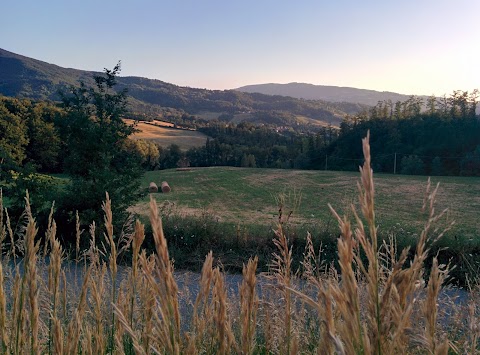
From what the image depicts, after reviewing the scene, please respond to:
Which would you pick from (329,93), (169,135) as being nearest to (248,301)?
(169,135)

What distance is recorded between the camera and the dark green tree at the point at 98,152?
421 inches

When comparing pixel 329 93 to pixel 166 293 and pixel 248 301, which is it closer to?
pixel 248 301

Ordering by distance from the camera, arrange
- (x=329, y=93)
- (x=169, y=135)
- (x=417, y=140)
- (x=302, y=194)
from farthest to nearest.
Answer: (x=329, y=93) → (x=169, y=135) → (x=417, y=140) → (x=302, y=194)

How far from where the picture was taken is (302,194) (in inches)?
1220

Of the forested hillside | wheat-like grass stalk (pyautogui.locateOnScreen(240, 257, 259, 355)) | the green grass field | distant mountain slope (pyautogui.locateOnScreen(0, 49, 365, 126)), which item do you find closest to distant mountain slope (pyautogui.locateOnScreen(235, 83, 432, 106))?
distant mountain slope (pyautogui.locateOnScreen(0, 49, 365, 126))

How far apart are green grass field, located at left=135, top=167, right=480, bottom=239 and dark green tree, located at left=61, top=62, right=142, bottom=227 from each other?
6443 millimetres

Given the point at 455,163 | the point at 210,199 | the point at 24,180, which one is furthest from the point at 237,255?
the point at 455,163

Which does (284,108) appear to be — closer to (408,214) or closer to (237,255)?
(408,214)

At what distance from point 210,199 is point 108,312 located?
91.6 feet

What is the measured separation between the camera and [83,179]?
37.4ft

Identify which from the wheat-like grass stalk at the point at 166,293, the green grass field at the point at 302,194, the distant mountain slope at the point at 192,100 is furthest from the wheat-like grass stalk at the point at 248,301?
the distant mountain slope at the point at 192,100

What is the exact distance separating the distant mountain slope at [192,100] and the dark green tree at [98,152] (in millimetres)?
85718

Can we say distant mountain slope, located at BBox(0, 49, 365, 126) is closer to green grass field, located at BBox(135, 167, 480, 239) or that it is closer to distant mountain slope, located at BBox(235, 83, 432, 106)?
distant mountain slope, located at BBox(235, 83, 432, 106)

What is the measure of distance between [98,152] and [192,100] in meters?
112
